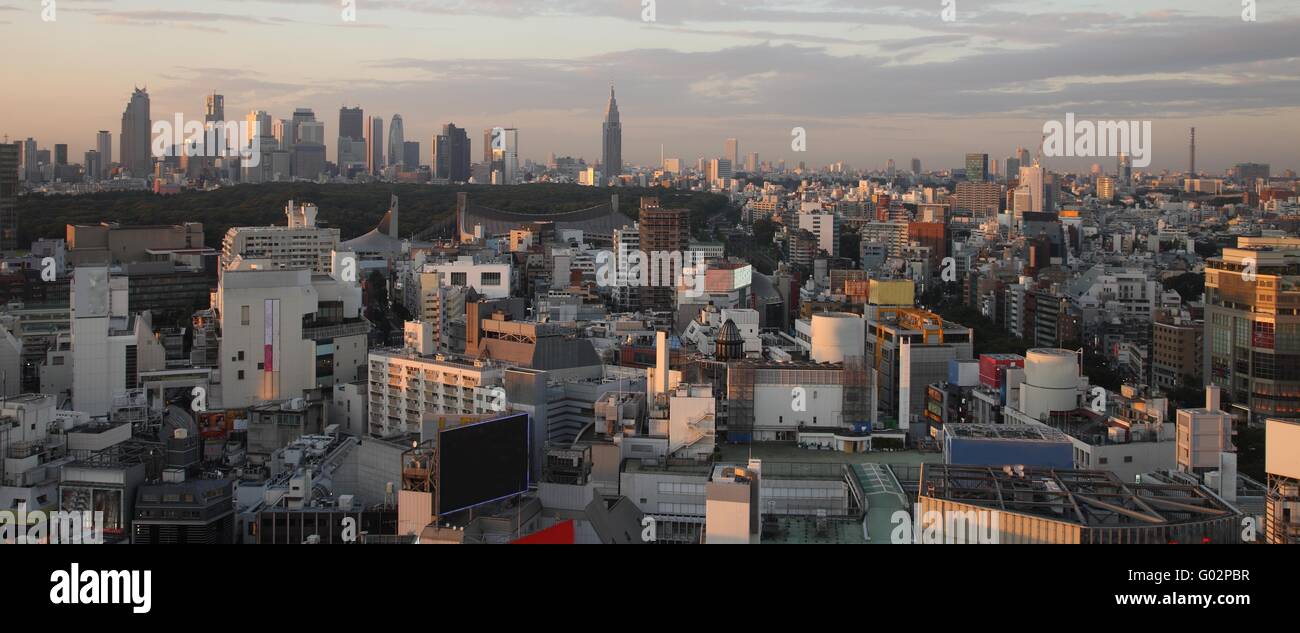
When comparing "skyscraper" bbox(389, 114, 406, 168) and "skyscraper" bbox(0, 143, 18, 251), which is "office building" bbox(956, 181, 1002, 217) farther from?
"skyscraper" bbox(0, 143, 18, 251)

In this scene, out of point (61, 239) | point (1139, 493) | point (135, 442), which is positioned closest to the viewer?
point (1139, 493)

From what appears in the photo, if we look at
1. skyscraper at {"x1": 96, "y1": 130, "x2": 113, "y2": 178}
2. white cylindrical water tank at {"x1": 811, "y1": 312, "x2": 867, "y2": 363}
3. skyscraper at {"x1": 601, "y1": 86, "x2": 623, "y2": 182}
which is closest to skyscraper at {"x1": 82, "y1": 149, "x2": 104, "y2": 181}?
skyscraper at {"x1": 96, "y1": 130, "x2": 113, "y2": 178}

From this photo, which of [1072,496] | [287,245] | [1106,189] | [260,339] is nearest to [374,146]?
[287,245]

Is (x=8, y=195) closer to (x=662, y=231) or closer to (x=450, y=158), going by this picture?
(x=662, y=231)
